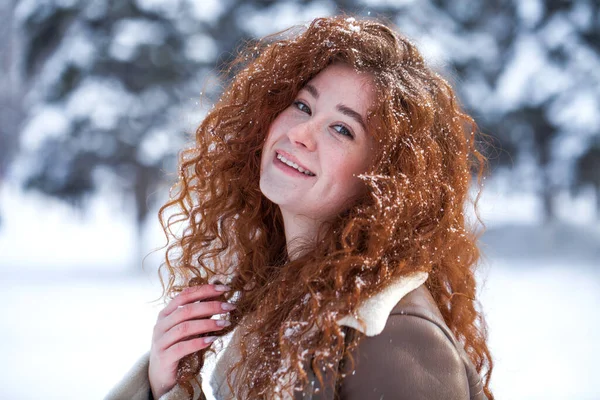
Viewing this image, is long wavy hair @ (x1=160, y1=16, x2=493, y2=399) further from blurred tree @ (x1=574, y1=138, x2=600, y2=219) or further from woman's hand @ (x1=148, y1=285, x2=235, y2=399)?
blurred tree @ (x1=574, y1=138, x2=600, y2=219)

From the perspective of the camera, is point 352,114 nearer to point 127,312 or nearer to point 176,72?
point 127,312

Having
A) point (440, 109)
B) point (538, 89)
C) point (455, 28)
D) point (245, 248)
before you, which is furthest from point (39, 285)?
point (538, 89)

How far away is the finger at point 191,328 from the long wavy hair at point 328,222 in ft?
0.13

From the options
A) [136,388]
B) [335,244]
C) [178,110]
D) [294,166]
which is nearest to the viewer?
[335,244]

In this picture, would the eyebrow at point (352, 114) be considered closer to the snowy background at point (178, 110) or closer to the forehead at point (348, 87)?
the forehead at point (348, 87)

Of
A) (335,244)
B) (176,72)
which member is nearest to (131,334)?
(335,244)

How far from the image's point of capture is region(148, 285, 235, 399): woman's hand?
150 cm

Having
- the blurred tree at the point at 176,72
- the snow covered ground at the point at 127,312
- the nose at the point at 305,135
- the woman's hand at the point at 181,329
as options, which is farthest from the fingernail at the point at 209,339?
the blurred tree at the point at 176,72

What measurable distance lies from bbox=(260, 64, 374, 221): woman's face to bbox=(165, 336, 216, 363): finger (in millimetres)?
411

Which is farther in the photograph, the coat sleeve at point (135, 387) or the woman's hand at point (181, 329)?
the coat sleeve at point (135, 387)

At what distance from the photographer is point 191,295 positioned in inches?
60.9

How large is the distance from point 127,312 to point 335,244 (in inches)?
227

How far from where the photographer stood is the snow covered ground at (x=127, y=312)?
4293 mm

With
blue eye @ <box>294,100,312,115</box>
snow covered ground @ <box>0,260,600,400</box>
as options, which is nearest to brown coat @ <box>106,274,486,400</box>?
blue eye @ <box>294,100,312,115</box>
